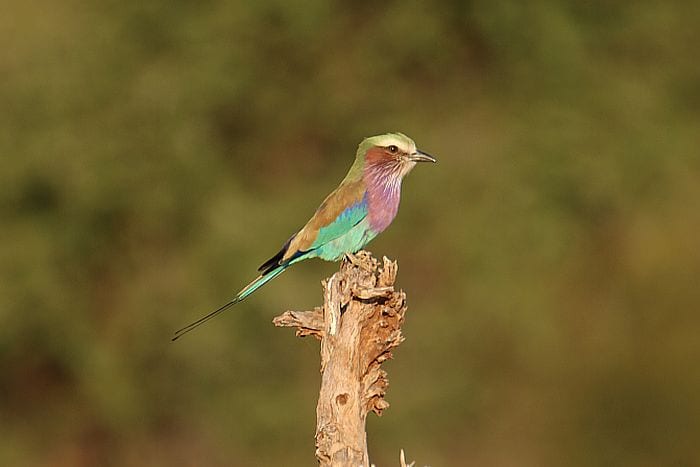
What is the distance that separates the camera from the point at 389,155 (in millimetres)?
4922

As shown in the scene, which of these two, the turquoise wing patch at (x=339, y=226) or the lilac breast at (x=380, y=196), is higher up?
the lilac breast at (x=380, y=196)

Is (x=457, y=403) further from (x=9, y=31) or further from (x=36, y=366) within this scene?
(x=9, y=31)

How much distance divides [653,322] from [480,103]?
285 centimetres

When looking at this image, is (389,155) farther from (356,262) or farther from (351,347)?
(351,347)

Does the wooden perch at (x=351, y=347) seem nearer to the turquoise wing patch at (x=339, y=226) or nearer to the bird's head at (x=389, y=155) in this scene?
the turquoise wing patch at (x=339, y=226)

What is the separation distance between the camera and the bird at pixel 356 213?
4.68m

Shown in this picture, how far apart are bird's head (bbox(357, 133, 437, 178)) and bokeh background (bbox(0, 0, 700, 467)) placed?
565 centimetres

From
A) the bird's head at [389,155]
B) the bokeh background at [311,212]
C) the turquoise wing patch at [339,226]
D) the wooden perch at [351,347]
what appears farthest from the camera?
the bokeh background at [311,212]

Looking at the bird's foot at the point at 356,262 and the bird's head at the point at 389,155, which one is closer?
the bird's foot at the point at 356,262

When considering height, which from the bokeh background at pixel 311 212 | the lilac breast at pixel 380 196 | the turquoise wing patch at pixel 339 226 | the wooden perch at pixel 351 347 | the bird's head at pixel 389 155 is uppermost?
the bokeh background at pixel 311 212

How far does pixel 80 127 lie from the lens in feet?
35.4

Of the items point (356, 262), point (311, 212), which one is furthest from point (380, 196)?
point (311, 212)

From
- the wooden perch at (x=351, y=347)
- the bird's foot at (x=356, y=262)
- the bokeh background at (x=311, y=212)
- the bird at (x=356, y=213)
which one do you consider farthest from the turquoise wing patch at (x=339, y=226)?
the bokeh background at (x=311, y=212)

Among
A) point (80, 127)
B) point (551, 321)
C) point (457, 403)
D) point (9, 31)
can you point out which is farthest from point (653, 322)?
point (9, 31)
